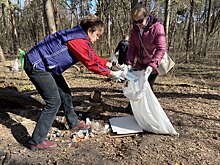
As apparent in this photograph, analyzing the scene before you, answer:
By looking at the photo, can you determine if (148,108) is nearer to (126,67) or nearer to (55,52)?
(126,67)

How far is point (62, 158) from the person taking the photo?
8.88ft

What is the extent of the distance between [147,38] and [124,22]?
19041 mm

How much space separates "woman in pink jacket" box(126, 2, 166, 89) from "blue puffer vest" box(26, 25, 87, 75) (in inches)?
33.2

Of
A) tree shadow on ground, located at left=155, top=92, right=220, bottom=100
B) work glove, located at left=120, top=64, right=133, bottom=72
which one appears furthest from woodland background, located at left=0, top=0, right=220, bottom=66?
work glove, located at left=120, top=64, right=133, bottom=72

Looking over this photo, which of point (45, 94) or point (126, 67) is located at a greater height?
point (126, 67)

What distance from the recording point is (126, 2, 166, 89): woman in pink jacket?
121 inches

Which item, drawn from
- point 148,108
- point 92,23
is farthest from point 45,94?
point 148,108

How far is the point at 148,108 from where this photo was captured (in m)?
3.05

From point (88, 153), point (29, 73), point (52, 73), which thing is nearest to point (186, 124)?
point (88, 153)

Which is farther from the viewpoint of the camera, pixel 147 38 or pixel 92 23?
pixel 147 38

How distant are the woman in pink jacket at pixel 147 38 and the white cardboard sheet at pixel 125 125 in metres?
0.65

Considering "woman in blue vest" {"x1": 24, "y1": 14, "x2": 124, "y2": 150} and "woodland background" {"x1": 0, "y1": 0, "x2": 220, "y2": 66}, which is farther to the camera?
"woodland background" {"x1": 0, "y1": 0, "x2": 220, "y2": 66}

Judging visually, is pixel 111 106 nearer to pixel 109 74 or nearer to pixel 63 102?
pixel 63 102

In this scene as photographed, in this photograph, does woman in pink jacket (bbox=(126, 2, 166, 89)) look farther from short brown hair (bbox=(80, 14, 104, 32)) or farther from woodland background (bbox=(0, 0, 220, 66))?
woodland background (bbox=(0, 0, 220, 66))
